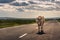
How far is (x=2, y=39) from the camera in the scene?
60.2 feet

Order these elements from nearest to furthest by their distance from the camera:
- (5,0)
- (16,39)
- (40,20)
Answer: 1. (16,39)
2. (40,20)
3. (5,0)

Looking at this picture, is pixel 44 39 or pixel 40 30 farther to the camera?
pixel 40 30

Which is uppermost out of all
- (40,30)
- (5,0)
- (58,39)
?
(58,39)

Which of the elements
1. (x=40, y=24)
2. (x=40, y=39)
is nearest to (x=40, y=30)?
(x=40, y=24)

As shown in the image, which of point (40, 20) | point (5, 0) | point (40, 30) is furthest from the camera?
point (5, 0)

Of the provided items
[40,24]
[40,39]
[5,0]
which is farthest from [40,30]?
[5,0]

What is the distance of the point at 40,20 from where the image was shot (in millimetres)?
25922

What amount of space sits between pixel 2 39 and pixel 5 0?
355 feet

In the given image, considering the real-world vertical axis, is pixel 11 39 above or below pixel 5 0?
above

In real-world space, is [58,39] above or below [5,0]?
above

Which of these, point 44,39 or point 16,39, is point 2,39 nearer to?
point 16,39

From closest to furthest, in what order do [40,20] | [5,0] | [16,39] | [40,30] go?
[16,39] → [40,20] → [40,30] → [5,0]

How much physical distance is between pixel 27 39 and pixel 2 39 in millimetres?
2031

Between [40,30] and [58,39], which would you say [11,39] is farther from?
[40,30]
